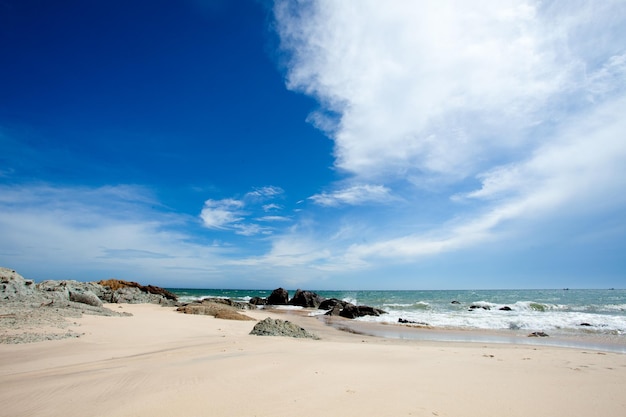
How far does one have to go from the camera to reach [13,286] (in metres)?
12.8

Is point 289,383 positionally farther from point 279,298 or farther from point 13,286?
point 279,298

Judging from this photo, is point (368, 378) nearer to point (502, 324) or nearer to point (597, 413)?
point (597, 413)

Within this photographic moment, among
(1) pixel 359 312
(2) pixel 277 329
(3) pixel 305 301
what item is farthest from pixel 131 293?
(2) pixel 277 329

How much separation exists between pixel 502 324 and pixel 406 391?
16942mm

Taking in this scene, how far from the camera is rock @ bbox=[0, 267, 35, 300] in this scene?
1231 centimetres

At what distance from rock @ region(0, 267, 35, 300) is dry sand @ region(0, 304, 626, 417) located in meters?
8.55

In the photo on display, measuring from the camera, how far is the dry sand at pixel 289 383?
128 inches

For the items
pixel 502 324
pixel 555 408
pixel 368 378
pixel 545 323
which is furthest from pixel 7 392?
pixel 545 323

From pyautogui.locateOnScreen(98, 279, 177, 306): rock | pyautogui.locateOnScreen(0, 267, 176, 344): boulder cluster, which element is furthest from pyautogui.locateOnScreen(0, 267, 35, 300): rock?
pyautogui.locateOnScreen(98, 279, 177, 306): rock

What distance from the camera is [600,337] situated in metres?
13.0

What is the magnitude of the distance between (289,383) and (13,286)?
14392 mm

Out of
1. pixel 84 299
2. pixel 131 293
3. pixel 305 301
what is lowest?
pixel 305 301

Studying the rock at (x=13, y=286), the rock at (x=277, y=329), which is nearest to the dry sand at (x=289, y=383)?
the rock at (x=277, y=329)

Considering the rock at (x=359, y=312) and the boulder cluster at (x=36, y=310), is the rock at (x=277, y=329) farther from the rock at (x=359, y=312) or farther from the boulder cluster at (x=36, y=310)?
the rock at (x=359, y=312)
